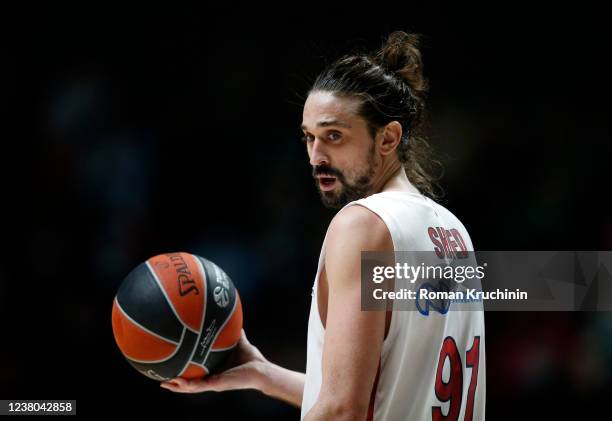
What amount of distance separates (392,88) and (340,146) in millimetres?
297

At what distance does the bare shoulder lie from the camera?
5.72ft

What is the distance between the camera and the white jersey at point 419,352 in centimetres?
182

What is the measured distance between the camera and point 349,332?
1685 mm

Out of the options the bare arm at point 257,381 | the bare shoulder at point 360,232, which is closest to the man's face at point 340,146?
the bare shoulder at point 360,232

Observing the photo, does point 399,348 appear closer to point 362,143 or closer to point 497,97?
point 362,143

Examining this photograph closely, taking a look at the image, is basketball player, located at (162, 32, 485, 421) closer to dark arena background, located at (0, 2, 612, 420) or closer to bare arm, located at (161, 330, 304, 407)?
bare arm, located at (161, 330, 304, 407)

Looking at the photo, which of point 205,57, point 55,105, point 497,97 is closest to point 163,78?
point 205,57

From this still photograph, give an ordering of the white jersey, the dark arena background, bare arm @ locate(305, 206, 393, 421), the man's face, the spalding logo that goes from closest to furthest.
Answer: bare arm @ locate(305, 206, 393, 421), the white jersey, the man's face, the spalding logo, the dark arena background

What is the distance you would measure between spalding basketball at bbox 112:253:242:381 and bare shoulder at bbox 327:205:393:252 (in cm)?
83

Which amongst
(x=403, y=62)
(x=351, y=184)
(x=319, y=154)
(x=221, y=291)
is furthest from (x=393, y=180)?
(x=221, y=291)

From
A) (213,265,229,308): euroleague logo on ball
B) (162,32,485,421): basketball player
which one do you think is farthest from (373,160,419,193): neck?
(213,265,229,308): euroleague logo on ball

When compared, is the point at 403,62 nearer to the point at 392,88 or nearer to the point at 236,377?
the point at 392,88

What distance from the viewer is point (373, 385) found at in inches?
70.9

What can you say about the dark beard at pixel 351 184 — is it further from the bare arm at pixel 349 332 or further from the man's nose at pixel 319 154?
the bare arm at pixel 349 332
